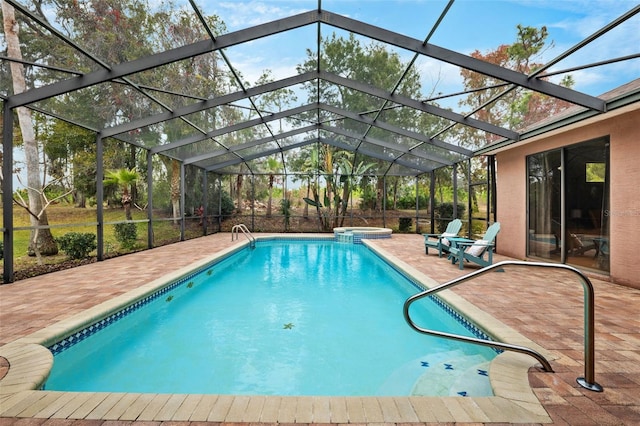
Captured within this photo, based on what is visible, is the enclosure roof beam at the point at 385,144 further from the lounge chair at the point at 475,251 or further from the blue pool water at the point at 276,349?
the blue pool water at the point at 276,349

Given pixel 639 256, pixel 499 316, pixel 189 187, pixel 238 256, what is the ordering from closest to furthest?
pixel 499 316
pixel 639 256
pixel 238 256
pixel 189 187

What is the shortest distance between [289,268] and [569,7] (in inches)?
278

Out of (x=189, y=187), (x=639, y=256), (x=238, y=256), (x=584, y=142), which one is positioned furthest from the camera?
(x=189, y=187)

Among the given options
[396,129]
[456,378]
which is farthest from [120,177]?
[456,378]

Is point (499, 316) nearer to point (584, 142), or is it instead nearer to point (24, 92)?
point (584, 142)

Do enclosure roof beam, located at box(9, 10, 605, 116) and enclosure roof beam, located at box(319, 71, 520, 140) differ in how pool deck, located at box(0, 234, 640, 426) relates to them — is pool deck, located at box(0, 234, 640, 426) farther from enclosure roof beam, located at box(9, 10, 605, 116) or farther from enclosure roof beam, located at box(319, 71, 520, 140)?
enclosure roof beam, located at box(319, 71, 520, 140)

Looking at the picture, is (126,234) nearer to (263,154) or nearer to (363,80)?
(263,154)

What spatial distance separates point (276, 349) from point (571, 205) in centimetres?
606

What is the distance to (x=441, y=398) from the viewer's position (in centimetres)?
221

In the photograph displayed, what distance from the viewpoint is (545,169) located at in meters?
7.34

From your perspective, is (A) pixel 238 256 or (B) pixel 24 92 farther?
(A) pixel 238 256

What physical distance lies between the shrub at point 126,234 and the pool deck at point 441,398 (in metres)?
5.20

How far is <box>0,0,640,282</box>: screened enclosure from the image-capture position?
16.0 ft

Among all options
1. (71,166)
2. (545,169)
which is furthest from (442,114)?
(71,166)
